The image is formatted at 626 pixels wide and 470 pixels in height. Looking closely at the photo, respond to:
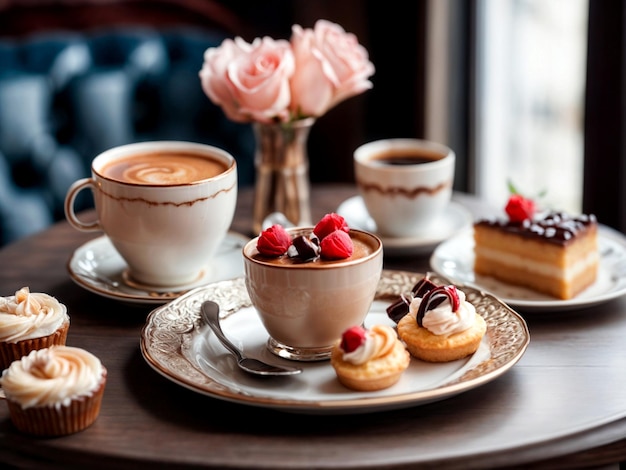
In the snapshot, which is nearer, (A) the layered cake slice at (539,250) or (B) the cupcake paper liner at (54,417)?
(B) the cupcake paper liner at (54,417)

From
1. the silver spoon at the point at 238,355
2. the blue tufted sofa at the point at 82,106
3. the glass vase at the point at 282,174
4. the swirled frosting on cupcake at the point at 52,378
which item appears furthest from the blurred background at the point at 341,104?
the swirled frosting on cupcake at the point at 52,378

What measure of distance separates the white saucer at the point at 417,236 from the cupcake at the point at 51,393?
0.65 m

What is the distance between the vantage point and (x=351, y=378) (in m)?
→ 0.93

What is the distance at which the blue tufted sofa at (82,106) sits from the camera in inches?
86.3

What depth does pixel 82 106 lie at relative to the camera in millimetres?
2250

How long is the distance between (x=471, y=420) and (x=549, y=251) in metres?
0.42

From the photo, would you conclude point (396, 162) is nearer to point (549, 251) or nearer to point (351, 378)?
point (549, 251)

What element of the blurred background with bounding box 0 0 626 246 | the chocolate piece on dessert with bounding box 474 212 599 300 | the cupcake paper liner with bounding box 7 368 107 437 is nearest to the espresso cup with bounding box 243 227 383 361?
the cupcake paper liner with bounding box 7 368 107 437

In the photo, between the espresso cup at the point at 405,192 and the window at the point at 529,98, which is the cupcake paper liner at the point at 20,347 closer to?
the espresso cup at the point at 405,192

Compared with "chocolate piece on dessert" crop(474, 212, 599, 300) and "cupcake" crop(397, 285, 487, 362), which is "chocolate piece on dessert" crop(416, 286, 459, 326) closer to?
"cupcake" crop(397, 285, 487, 362)

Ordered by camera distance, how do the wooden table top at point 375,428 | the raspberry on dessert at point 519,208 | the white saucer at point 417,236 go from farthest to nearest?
the white saucer at point 417,236 → the raspberry on dessert at point 519,208 → the wooden table top at point 375,428

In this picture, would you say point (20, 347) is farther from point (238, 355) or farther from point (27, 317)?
point (238, 355)

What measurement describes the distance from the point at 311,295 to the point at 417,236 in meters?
0.56

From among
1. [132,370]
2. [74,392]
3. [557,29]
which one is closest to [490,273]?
[132,370]
